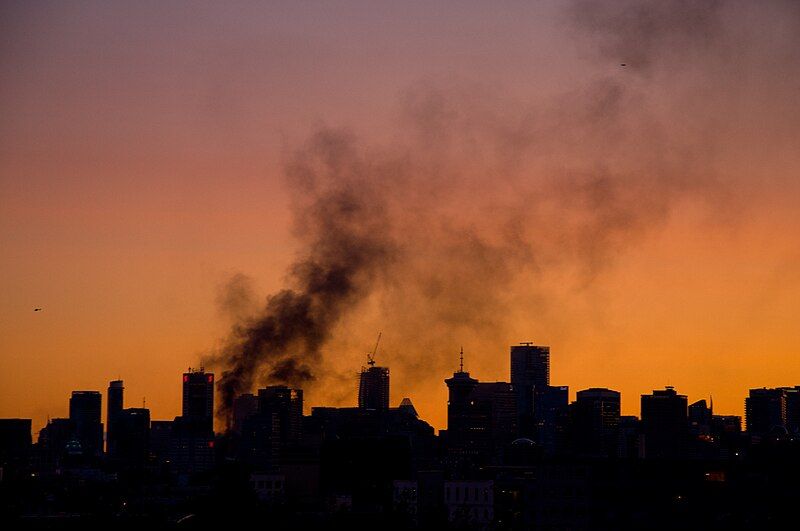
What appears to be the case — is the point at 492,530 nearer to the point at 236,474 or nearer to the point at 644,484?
the point at 644,484

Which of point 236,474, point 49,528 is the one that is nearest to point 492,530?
point 236,474

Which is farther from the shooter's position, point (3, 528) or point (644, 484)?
point (644, 484)

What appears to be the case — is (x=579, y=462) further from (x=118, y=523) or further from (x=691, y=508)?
(x=118, y=523)

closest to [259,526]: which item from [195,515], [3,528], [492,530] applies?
[195,515]

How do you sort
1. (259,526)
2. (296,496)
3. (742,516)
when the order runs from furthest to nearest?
(296,496) < (742,516) < (259,526)

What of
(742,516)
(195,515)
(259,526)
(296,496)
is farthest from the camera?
(296,496)

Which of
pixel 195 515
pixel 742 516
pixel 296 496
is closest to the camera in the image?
pixel 195 515

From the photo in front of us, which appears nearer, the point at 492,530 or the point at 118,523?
the point at 118,523

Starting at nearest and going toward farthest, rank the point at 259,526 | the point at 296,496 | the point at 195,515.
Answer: the point at 259,526, the point at 195,515, the point at 296,496
